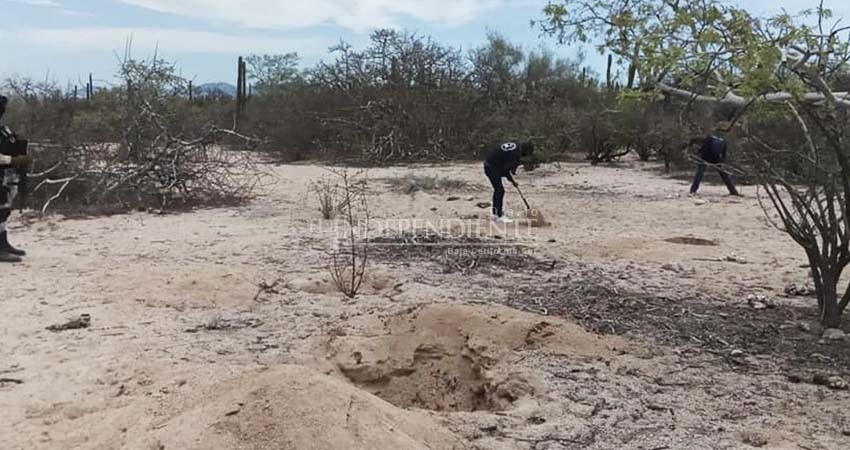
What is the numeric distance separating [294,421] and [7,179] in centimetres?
558

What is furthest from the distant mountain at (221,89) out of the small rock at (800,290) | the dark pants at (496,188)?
the small rock at (800,290)

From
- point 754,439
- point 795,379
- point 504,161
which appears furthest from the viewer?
point 504,161

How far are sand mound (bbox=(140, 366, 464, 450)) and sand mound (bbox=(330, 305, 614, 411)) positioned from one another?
1023 mm

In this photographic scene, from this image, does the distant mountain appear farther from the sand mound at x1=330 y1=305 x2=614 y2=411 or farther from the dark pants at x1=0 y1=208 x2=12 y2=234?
the sand mound at x1=330 y1=305 x2=614 y2=411

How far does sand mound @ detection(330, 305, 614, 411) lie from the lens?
4434 millimetres

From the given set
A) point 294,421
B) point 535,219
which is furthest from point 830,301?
point 535,219

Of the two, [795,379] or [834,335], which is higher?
[834,335]

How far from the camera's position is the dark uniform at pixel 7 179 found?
6988 millimetres

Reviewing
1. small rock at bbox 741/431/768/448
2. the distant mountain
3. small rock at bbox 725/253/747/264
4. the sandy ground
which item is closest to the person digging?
the sandy ground

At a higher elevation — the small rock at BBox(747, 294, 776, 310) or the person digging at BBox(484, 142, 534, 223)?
the person digging at BBox(484, 142, 534, 223)

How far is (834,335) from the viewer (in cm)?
510

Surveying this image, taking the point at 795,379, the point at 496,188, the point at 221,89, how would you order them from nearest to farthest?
the point at 795,379 < the point at 496,188 < the point at 221,89

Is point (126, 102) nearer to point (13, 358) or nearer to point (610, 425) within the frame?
point (13, 358)

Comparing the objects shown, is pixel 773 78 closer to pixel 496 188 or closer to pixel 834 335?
pixel 834 335
